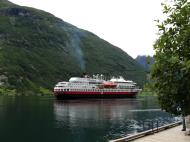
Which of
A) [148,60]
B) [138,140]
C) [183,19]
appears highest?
[183,19]

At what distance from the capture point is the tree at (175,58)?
27.0m

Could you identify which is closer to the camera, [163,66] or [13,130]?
[163,66]

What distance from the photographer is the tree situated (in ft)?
88.7

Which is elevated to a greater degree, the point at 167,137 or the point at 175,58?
the point at 175,58

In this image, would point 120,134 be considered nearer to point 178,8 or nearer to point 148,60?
point 148,60

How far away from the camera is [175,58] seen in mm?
25203

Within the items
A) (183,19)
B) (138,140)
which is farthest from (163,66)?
(138,140)

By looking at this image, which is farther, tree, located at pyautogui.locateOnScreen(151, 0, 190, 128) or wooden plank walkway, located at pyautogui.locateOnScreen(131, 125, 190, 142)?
wooden plank walkway, located at pyautogui.locateOnScreen(131, 125, 190, 142)

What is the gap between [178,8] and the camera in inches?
1112

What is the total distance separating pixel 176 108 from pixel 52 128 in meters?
44.9

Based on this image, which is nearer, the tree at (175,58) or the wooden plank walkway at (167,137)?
the tree at (175,58)

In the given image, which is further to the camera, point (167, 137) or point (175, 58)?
point (167, 137)

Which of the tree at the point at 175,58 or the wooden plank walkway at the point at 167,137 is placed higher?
the tree at the point at 175,58

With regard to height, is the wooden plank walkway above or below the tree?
below
